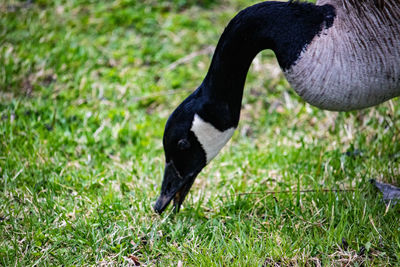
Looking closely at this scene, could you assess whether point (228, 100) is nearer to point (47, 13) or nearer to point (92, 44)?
point (92, 44)

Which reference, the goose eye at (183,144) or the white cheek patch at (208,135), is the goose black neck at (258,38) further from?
the goose eye at (183,144)

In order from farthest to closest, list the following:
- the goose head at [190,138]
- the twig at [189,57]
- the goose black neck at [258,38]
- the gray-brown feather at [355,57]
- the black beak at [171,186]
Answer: the twig at [189,57], the black beak at [171,186], the goose head at [190,138], the goose black neck at [258,38], the gray-brown feather at [355,57]

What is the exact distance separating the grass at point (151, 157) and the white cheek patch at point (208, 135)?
540 mm

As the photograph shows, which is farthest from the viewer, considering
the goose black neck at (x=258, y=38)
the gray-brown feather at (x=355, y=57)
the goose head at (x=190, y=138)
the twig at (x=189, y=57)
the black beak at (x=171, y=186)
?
the twig at (x=189, y=57)

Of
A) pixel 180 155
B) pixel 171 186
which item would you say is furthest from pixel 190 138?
pixel 171 186

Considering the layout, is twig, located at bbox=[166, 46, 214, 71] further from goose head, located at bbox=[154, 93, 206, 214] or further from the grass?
goose head, located at bbox=[154, 93, 206, 214]

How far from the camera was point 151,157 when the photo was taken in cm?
534

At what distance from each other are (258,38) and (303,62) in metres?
0.46

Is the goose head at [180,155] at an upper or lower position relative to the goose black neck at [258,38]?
lower

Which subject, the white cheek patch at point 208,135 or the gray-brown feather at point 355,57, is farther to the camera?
the white cheek patch at point 208,135

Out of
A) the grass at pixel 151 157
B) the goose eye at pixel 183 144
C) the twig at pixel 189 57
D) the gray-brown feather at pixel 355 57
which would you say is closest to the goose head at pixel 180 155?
the goose eye at pixel 183 144

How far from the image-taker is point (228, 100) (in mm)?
4012

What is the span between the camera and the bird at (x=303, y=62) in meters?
3.54

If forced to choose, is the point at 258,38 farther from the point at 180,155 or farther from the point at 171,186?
the point at 171,186
